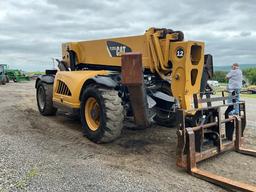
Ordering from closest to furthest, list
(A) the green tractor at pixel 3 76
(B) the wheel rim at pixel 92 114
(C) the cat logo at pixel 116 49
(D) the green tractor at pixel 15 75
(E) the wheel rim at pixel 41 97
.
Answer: (B) the wheel rim at pixel 92 114 → (C) the cat logo at pixel 116 49 → (E) the wheel rim at pixel 41 97 → (A) the green tractor at pixel 3 76 → (D) the green tractor at pixel 15 75

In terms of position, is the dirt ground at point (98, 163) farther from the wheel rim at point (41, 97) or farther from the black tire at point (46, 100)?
the wheel rim at point (41, 97)

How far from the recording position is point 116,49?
285 inches

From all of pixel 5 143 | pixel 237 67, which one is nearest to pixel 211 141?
pixel 5 143

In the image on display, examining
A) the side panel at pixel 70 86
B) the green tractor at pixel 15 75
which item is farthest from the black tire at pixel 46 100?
the green tractor at pixel 15 75

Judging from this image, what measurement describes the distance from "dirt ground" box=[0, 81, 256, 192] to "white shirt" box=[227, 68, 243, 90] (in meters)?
3.43

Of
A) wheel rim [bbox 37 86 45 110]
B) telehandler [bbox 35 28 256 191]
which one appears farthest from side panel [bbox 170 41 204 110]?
wheel rim [bbox 37 86 45 110]

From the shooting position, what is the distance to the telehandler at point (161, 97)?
5414 millimetres

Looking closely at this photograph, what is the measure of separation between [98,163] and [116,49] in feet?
9.19

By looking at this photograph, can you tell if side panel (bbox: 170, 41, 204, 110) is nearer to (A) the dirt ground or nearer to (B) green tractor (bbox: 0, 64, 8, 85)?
(A) the dirt ground

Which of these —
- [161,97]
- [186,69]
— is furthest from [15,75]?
[186,69]

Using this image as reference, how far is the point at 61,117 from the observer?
9477mm

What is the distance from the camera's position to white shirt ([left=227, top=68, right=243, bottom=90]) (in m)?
11.1

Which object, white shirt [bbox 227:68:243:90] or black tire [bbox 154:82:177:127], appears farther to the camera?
white shirt [bbox 227:68:243:90]

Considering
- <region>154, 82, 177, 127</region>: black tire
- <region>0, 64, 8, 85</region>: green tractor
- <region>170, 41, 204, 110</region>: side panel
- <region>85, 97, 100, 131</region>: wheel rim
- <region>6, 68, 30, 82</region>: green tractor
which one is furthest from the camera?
<region>6, 68, 30, 82</region>: green tractor
